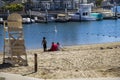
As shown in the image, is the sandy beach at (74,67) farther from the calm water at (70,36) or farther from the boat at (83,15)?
the boat at (83,15)

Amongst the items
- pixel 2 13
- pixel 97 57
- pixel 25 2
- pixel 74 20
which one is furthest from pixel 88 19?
pixel 97 57

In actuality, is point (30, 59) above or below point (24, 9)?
above

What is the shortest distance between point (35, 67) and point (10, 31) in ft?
9.00

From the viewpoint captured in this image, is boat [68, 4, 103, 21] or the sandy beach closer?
the sandy beach

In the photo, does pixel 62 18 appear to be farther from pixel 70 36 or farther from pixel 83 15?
pixel 70 36

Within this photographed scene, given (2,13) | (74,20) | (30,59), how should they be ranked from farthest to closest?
(2,13)
(74,20)
(30,59)

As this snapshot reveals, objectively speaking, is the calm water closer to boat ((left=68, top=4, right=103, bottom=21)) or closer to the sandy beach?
the sandy beach

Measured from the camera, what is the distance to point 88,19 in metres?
134

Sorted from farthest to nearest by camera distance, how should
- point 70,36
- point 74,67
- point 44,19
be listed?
point 44,19 < point 70,36 < point 74,67

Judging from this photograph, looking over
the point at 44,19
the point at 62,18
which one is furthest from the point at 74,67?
the point at 62,18

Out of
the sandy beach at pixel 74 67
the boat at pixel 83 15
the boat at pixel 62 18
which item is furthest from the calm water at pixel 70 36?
the boat at pixel 83 15

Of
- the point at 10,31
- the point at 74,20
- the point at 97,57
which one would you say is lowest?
the point at 74,20

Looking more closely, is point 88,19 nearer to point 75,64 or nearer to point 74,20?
point 74,20

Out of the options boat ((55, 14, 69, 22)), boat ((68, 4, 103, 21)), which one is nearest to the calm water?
boat ((55, 14, 69, 22))
